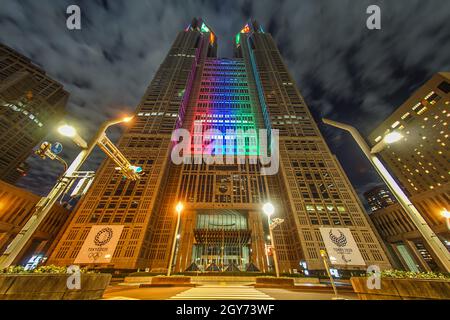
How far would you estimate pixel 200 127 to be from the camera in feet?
217

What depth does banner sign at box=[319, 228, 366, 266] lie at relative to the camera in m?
32.8

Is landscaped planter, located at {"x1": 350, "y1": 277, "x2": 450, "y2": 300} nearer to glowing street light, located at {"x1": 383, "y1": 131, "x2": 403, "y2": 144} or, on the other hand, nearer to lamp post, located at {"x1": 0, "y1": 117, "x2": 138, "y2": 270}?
glowing street light, located at {"x1": 383, "y1": 131, "x2": 403, "y2": 144}

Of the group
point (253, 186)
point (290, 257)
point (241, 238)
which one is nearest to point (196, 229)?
point (241, 238)

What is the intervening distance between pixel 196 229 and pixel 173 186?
639 inches

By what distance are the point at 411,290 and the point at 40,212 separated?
1416 cm

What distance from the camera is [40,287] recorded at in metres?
5.46

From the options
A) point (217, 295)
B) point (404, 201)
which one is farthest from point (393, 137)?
point (217, 295)

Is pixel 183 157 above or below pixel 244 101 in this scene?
below

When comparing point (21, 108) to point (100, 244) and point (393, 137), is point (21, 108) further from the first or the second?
point (393, 137)

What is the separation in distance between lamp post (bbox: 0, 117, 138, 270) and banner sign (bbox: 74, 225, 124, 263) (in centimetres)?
3161

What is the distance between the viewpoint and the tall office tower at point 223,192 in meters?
36.6

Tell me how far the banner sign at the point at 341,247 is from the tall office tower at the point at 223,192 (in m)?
1.43
